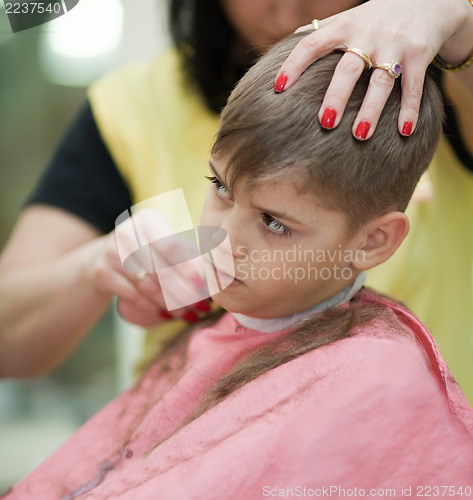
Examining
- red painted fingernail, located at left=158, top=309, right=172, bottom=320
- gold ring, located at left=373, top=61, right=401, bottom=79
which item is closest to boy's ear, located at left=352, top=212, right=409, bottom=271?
gold ring, located at left=373, top=61, right=401, bottom=79

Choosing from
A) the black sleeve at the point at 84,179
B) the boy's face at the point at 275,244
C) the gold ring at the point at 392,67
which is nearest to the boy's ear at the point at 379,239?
the boy's face at the point at 275,244

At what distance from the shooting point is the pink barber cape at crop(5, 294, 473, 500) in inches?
14.9

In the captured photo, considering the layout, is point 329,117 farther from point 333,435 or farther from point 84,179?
point 84,179

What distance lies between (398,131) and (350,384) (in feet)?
0.64

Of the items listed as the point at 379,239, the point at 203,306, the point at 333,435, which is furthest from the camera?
the point at 203,306

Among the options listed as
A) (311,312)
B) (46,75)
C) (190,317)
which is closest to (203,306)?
(190,317)

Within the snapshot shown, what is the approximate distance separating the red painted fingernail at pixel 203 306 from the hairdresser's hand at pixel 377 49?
10.1 inches

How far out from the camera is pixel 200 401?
50cm

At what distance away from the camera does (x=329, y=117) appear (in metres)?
0.42

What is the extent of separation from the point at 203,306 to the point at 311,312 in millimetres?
142

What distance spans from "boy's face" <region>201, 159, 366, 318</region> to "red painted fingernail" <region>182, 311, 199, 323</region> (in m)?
0.13

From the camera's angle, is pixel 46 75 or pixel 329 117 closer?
pixel 329 117

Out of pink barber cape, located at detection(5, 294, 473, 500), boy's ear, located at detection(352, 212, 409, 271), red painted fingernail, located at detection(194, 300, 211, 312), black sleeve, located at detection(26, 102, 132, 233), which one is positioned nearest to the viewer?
pink barber cape, located at detection(5, 294, 473, 500)

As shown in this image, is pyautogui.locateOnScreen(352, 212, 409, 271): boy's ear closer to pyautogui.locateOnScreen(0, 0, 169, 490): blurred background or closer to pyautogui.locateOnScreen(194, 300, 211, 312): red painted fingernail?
pyautogui.locateOnScreen(194, 300, 211, 312): red painted fingernail
